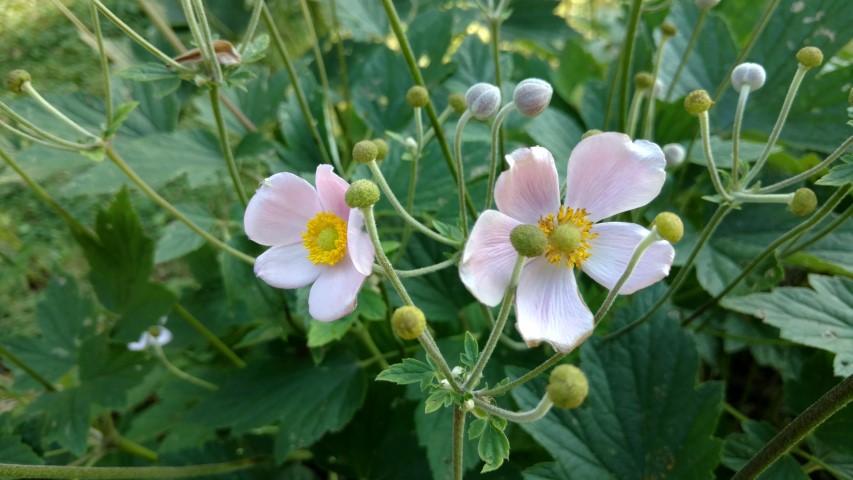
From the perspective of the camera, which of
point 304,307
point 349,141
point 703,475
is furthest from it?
point 349,141

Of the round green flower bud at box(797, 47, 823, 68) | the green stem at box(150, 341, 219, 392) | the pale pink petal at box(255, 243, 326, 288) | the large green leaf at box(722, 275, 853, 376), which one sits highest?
the round green flower bud at box(797, 47, 823, 68)

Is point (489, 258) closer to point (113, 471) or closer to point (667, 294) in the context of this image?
point (667, 294)

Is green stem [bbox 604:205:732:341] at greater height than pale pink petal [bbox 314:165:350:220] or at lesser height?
lesser

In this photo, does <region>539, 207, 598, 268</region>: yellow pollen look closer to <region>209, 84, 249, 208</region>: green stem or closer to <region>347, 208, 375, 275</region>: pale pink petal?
<region>347, 208, 375, 275</region>: pale pink petal

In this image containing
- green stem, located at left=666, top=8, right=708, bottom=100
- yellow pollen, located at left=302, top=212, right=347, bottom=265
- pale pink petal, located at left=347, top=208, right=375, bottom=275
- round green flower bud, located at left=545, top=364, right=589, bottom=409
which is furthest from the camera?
green stem, located at left=666, top=8, right=708, bottom=100

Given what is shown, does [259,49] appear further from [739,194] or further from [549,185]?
[739,194]

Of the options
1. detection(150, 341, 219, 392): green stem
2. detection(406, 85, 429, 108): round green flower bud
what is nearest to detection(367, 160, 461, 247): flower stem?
detection(406, 85, 429, 108): round green flower bud

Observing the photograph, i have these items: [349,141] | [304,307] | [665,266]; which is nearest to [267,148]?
[349,141]

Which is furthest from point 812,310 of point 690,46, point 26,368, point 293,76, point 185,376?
point 26,368

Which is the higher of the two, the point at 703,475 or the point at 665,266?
the point at 665,266
